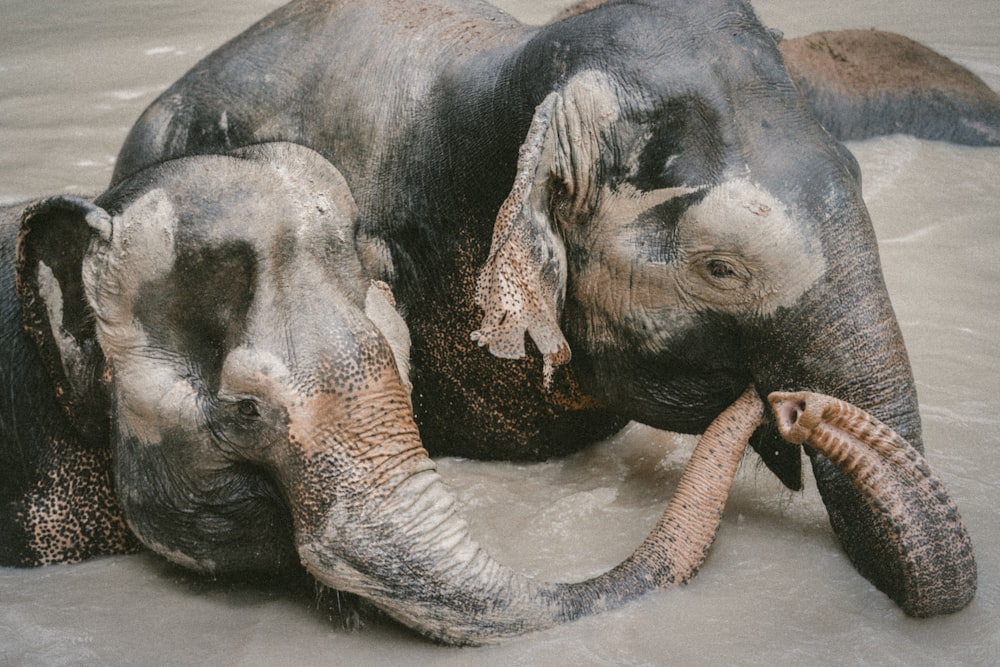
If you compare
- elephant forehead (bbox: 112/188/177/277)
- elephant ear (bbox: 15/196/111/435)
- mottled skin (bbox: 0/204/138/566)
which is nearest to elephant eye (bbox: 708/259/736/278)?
elephant forehead (bbox: 112/188/177/277)

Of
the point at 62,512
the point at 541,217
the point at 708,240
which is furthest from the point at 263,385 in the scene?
the point at 708,240

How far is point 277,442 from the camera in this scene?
2574mm

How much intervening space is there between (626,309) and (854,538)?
0.75m

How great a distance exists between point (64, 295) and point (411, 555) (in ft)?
3.15

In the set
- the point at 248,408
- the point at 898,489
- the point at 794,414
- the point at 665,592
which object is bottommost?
the point at 665,592

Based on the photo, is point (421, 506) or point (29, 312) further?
point (29, 312)

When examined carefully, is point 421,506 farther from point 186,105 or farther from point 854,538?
point 186,105

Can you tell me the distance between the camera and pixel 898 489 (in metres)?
2.73

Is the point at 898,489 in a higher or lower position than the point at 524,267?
lower

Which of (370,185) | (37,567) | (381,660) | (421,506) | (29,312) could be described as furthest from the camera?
(370,185)

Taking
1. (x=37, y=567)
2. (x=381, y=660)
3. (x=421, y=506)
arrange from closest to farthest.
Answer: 1. (x=421, y=506)
2. (x=381, y=660)
3. (x=37, y=567)

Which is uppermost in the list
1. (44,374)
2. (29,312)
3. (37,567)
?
(29,312)

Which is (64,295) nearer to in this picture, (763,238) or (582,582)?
(582,582)

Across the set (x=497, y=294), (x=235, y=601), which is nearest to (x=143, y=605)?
(x=235, y=601)
